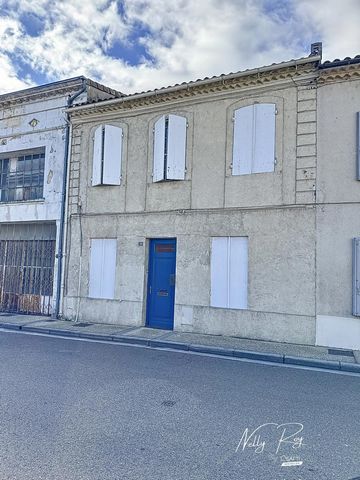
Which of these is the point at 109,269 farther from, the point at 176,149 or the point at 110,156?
the point at 176,149

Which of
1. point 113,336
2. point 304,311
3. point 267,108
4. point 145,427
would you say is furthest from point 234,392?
point 267,108

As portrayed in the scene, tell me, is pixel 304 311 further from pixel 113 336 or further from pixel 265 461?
pixel 265 461

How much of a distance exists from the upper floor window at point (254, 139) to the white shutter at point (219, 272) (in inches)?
70.8

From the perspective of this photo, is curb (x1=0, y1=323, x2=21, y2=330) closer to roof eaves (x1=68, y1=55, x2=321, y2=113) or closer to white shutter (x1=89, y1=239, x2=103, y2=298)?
white shutter (x1=89, y1=239, x2=103, y2=298)

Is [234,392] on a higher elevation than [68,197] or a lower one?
lower

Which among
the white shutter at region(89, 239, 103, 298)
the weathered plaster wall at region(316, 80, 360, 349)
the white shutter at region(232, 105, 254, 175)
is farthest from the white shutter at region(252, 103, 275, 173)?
the white shutter at region(89, 239, 103, 298)

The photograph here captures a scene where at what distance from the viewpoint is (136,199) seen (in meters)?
11.0

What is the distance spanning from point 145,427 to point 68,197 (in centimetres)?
911

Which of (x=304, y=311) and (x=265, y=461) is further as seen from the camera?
(x=304, y=311)

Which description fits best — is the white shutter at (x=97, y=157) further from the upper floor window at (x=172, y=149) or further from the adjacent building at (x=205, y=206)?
the upper floor window at (x=172, y=149)

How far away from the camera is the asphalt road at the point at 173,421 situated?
3.37 metres

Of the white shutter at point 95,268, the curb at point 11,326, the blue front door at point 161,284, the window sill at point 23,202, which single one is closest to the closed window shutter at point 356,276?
the blue front door at point 161,284

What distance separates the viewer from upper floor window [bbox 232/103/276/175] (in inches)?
367

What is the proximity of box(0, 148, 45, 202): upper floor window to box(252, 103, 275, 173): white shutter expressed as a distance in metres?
7.32
